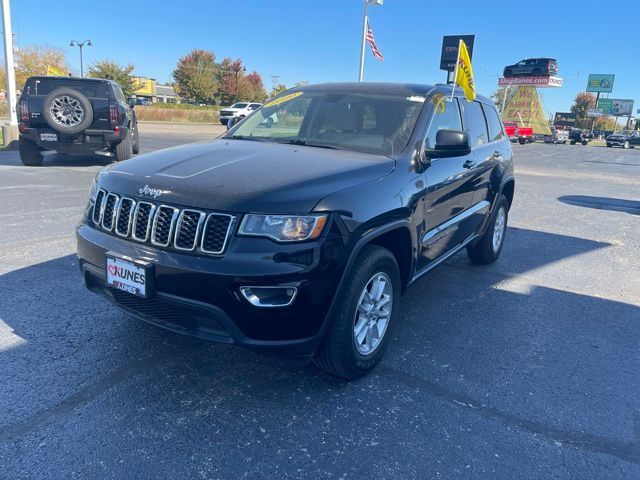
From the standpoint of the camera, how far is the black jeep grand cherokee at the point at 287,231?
2.43 metres

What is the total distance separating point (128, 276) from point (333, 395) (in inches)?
51.5

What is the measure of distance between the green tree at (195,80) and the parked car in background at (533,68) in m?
37.9

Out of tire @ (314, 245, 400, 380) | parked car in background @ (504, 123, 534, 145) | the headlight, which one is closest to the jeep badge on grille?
the headlight

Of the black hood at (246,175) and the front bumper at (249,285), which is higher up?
the black hood at (246,175)

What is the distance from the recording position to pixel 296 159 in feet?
10.2

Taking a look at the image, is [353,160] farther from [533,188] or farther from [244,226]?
[533,188]

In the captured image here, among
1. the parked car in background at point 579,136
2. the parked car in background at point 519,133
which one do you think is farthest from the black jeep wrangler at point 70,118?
the parked car in background at point 579,136

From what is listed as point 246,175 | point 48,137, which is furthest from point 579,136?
point 246,175

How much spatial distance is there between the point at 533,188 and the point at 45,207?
10740 mm

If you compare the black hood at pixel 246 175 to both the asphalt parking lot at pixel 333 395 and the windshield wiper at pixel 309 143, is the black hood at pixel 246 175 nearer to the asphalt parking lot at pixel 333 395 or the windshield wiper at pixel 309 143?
the windshield wiper at pixel 309 143

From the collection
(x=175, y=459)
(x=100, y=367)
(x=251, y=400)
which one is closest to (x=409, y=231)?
(x=251, y=400)

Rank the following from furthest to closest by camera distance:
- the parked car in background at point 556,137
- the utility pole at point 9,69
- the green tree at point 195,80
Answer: the green tree at point 195,80 → the parked car in background at point 556,137 → the utility pole at point 9,69

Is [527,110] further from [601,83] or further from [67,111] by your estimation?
[67,111]

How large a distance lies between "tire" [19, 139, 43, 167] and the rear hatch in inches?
22.9
